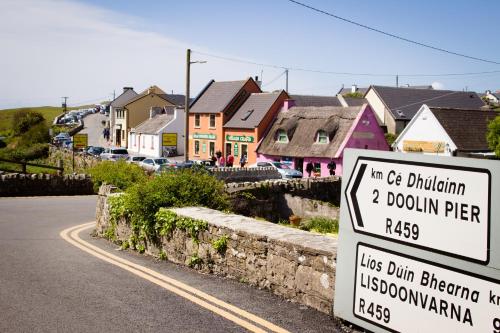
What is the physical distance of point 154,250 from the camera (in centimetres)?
965

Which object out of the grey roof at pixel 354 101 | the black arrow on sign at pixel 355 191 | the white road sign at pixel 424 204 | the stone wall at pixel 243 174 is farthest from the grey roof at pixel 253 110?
the white road sign at pixel 424 204

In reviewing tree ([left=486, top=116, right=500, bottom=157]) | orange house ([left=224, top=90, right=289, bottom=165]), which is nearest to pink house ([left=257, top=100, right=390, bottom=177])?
orange house ([left=224, top=90, right=289, bottom=165])

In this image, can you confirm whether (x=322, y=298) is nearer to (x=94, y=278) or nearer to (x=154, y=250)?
(x=94, y=278)

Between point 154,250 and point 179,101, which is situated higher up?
point 179,101

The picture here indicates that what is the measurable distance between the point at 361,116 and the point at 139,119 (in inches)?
1612

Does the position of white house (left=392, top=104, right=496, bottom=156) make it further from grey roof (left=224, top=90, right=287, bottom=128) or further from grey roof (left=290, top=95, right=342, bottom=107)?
grey roof (left=290, top=95, right=342, bottom=107)

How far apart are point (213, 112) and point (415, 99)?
113ft

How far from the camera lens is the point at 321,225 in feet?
61.8

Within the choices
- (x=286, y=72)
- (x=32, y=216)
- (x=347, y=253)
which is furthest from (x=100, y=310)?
(x=286, y=72)

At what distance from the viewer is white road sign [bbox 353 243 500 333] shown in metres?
3.49

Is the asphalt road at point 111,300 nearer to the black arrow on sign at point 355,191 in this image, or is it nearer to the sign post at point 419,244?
the sign post at point 419,244

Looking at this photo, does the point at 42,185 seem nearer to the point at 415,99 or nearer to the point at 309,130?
the point at 309,130

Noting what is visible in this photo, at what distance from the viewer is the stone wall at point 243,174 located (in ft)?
98.2

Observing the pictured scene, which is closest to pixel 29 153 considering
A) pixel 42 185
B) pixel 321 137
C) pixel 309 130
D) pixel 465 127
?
pixel 309 130
